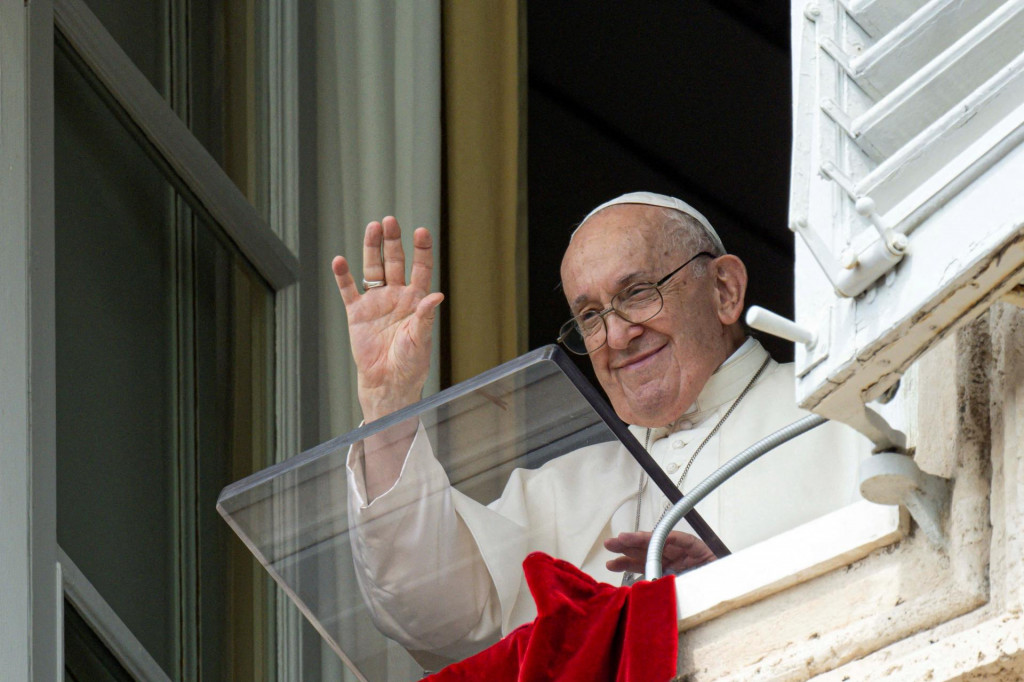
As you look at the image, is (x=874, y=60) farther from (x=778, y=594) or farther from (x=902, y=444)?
(x=778, y=594)

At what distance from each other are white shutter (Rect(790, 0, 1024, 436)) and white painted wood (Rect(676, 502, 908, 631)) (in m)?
0.20

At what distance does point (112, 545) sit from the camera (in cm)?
284

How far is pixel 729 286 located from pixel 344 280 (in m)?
0.98

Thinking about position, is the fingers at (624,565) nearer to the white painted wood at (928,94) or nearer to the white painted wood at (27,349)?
the white painted wood at (928,94)

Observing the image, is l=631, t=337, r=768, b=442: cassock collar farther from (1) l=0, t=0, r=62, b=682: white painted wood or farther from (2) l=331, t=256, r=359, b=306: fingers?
(1) l=0, t=0, r=62, b=682: white painted wood

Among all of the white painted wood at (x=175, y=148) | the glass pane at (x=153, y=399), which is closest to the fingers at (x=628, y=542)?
the glass pane at (x=153, y=399)

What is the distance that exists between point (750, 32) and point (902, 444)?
147 inches

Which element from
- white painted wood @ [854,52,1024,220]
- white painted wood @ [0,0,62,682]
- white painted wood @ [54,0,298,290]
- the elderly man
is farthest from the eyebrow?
white painted wood @ [854,52,1024,220]

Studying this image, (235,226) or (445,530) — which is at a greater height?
(235,226)

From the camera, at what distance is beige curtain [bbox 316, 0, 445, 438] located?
3.40m

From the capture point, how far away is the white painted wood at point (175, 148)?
3.02 m

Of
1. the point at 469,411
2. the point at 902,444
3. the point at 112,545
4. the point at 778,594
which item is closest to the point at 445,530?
the point at 469,411

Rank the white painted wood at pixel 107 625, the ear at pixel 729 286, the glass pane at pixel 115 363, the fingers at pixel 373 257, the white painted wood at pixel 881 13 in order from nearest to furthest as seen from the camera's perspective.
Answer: the white painted wood at pixel 881 13 → the fingers at pixel 373 257 → the white painted wood at pixel 107 625 → the glass pane at pixel 115 363 → the ear at pixel 729 286

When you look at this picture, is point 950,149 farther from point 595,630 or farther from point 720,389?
point 720,389
